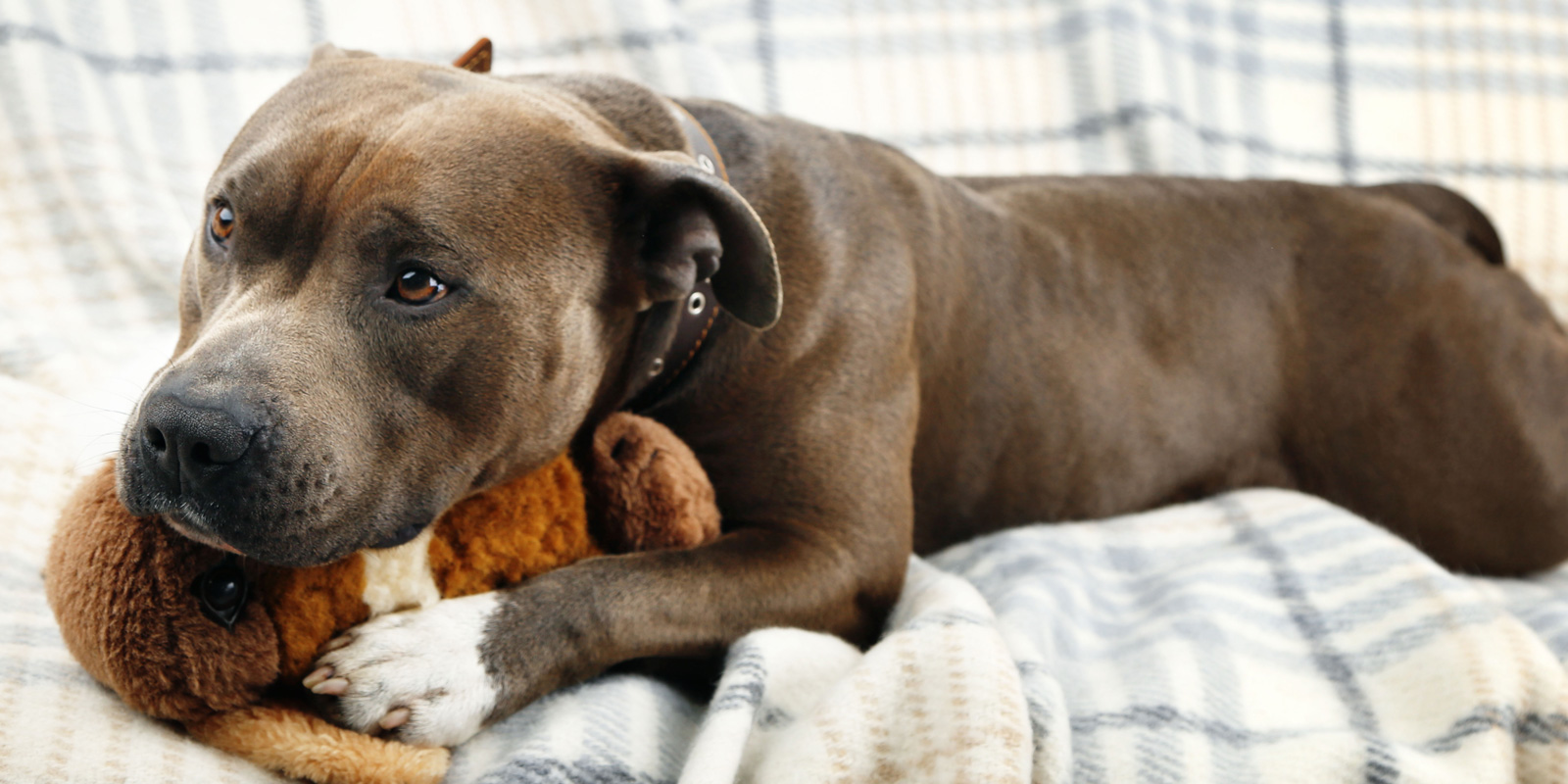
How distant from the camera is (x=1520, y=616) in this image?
269cm

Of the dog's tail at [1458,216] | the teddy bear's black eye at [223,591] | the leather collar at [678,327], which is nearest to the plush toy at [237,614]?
the teddy bear's black eye at [223,591]

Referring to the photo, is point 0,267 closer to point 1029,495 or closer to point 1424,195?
point 1029,495

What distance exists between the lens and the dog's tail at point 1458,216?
3.45 metres

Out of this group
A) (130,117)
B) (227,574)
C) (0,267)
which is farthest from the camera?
(130,117)

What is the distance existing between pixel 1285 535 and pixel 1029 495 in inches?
23.9

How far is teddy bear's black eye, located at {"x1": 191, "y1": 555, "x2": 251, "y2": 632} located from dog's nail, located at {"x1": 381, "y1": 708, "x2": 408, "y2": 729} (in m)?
0.24

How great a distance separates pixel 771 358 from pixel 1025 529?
899 mm

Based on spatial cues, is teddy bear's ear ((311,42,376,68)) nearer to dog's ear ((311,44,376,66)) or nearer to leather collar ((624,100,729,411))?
dog's ear ((311,44,376,66))

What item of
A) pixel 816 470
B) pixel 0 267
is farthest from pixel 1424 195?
pixel 0 267

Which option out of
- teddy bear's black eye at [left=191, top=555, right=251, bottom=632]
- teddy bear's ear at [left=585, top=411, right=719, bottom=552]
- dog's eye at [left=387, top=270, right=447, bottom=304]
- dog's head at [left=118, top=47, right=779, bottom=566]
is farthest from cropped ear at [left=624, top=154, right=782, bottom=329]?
teddy bear's black eye at [left=191, top=555, right=251, bottom=632]

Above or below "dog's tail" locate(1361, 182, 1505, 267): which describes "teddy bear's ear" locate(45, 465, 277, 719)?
above

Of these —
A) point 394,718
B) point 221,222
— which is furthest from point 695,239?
point 394,718

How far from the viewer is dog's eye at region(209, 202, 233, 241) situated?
1807mm

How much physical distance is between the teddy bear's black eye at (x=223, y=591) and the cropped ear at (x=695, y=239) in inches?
30.4
